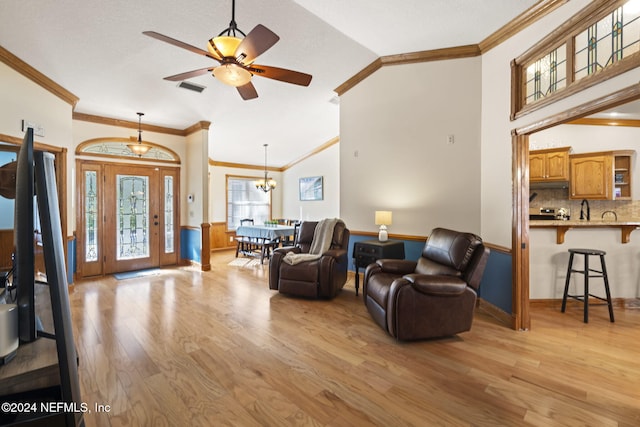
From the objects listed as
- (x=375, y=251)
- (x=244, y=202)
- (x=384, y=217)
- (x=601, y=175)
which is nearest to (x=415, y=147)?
(x=384, y=217)

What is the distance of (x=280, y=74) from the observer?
8.52 feet

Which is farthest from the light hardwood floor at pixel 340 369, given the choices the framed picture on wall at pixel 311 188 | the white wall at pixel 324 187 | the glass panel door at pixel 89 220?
the framed picture on wall at pixel 311 188

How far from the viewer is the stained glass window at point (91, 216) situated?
5.00 m

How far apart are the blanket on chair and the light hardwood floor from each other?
0.67m

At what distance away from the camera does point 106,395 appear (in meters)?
1.91

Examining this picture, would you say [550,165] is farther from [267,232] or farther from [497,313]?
[267,232]

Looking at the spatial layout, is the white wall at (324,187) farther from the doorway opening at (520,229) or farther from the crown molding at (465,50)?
the doorway opening at (520,229)

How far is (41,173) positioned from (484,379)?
2643mm

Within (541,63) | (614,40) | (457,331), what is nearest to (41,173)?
(457,331)

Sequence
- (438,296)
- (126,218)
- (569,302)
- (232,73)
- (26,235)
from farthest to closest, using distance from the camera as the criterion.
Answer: (126,218) → (569,302) → (438,296) → (232,73) → (26,235)

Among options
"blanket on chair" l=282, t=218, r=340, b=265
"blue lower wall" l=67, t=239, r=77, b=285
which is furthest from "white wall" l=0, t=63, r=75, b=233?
"blanket on chair" l=282, t=218, r=340, b=265

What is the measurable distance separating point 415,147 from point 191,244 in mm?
4544

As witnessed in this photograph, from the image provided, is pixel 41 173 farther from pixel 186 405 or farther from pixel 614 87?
pixel 614 87

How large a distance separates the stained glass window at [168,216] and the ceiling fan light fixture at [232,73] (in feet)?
13.5
